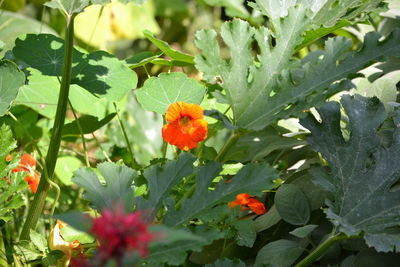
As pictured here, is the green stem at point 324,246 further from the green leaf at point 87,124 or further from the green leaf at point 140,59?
the green leaf at point 87,124

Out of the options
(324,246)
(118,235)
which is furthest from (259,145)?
(118,235)

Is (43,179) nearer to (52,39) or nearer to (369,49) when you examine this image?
(52,39)

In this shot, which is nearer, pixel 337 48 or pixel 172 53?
pixel 337 48

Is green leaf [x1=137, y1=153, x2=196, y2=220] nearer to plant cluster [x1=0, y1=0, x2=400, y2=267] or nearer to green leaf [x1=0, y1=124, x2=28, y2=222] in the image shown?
plant cluster [x1=0, y1=0, x2=400, y2=267]

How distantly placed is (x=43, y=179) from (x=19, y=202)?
6 cm

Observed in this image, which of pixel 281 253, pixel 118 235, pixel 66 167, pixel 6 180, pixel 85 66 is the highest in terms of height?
pixel 118 235

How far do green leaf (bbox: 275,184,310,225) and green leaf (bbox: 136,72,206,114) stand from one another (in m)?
0.25

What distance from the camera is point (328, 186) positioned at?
36.8 inches

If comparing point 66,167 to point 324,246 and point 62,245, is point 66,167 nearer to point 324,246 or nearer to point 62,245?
point 62,245

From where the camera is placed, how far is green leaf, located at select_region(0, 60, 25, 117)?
103cm

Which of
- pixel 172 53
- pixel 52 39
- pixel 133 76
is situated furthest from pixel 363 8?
pixel 52 39

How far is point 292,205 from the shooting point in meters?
1.08

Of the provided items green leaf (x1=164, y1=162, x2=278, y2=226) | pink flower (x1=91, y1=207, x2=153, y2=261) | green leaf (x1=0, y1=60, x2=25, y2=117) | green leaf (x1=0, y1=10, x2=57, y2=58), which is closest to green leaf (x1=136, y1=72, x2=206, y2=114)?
green leaf (x1=0, y1=60, x2=25, y2=117)

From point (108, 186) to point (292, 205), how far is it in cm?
38
